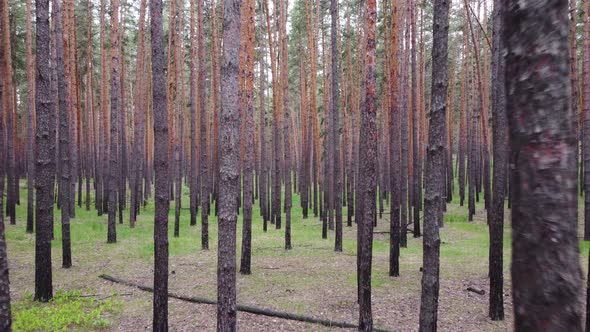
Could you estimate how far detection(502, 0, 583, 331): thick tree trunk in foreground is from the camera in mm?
1388

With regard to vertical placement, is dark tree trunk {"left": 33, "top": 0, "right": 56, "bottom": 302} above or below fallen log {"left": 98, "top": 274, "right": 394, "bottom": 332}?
above

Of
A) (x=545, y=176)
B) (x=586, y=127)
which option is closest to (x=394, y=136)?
(x=586, y=127)

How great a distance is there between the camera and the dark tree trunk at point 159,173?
5.64 metres

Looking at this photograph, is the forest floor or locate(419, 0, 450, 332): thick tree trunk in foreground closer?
locate(419, 0, 450, 332): thick tree trunk in foreground

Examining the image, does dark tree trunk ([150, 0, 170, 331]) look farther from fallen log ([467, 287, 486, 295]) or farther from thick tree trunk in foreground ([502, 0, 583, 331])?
fallen log ([467, 287, 486, 295])

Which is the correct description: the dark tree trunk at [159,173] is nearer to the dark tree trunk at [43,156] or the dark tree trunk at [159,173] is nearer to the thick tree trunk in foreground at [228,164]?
the thick tree trunk in foreground at [228,164]

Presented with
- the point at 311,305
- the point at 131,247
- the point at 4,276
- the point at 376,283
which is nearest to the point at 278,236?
the point at 131,247

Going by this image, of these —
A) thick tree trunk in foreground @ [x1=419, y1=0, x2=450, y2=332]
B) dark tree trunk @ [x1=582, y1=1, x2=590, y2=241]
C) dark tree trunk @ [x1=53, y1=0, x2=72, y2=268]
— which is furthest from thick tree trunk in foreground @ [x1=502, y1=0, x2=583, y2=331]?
dark tree trunk @ [x1=582, y1=1, x2=590, y2=241]

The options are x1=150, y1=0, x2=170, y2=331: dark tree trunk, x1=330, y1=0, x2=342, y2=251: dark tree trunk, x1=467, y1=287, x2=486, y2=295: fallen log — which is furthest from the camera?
x1=330, y1=0, x2=342, y2=251: dark tree trunk

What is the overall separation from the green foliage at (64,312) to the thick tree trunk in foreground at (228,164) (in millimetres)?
2952

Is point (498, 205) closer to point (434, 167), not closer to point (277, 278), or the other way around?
point (434, 167)

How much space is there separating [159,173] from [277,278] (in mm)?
4724

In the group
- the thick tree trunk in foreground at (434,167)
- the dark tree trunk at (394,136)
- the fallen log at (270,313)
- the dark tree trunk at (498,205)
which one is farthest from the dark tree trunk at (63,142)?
the dark tree trunk at (498,205)

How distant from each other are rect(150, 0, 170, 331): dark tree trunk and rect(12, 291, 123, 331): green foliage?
4.79ft
